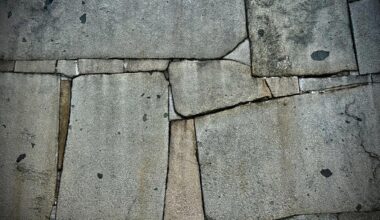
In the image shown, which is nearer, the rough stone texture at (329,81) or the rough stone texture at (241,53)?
the rough stone texture at (329,81)

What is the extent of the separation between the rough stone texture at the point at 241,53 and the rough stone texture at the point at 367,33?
0.60 metres

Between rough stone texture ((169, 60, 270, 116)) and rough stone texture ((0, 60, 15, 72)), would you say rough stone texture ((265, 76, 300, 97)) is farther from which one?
rough stone texture ((0, 60, 15, 72))

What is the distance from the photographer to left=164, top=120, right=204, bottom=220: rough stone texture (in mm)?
1840

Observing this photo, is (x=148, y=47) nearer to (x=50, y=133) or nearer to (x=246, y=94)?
(x=246, y=94)

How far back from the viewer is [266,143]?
1.83m

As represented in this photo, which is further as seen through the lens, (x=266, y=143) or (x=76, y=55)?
(x=76, y=55)

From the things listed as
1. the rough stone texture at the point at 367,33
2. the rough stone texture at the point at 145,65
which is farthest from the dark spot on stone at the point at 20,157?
the rough stone texture at the point at 367,33

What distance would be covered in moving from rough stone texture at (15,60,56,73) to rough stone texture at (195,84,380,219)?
1.01 metres

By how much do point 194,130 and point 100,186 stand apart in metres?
0.63

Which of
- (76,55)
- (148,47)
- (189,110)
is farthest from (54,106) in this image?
(189,110)

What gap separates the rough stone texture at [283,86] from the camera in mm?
1858

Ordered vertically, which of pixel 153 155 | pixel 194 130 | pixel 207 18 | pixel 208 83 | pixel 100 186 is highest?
pixel 207 18

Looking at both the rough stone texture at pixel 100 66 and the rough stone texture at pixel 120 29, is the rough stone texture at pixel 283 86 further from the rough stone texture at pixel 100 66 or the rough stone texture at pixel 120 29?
the rough stone texture at pixel 100 66

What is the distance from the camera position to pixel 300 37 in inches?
74.7
